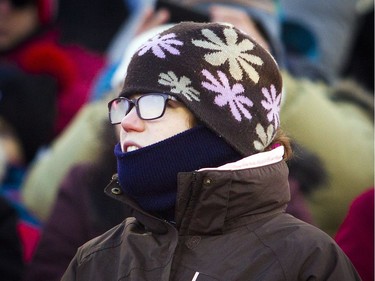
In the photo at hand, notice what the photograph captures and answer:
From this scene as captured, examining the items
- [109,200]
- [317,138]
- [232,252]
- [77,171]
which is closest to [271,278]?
[232,252]

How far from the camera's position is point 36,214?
15.7 feet

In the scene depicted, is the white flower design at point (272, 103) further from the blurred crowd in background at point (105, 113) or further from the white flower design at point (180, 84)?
the blurred crowd in background at point (105, 113)

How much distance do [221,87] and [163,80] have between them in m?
0.15

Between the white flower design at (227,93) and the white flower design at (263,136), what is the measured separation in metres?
0.06

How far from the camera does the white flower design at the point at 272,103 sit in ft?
8.46

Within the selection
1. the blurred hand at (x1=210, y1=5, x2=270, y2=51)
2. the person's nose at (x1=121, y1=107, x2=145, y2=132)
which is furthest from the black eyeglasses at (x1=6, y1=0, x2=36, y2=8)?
the person's nose at (x1=121, y1=107, x2=145, y2=132)

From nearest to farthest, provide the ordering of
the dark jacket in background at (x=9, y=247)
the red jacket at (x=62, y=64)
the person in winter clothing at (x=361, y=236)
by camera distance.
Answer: the person in winter clothing at (x=361, y=236) < the dark jacket in background at (x=9, y=247) < the red jacket at (x=62, y=64)

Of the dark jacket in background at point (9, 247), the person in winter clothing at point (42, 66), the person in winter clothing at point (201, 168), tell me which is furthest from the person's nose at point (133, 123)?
the person in winter clothing at point (42, 66)

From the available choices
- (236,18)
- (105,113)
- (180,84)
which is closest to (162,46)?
(180,84)

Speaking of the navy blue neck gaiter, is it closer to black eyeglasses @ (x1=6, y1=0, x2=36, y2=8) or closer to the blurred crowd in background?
the blurred crowd in background

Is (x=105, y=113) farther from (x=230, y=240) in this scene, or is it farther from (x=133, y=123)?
(x=230, y=240)

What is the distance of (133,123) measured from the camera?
99.4 inches

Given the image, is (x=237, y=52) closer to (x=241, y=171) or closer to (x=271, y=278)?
(x=241, y=171)

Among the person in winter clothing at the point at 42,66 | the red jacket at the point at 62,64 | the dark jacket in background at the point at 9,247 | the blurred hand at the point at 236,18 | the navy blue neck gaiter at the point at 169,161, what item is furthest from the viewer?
the red jacket at the point at 62,64
